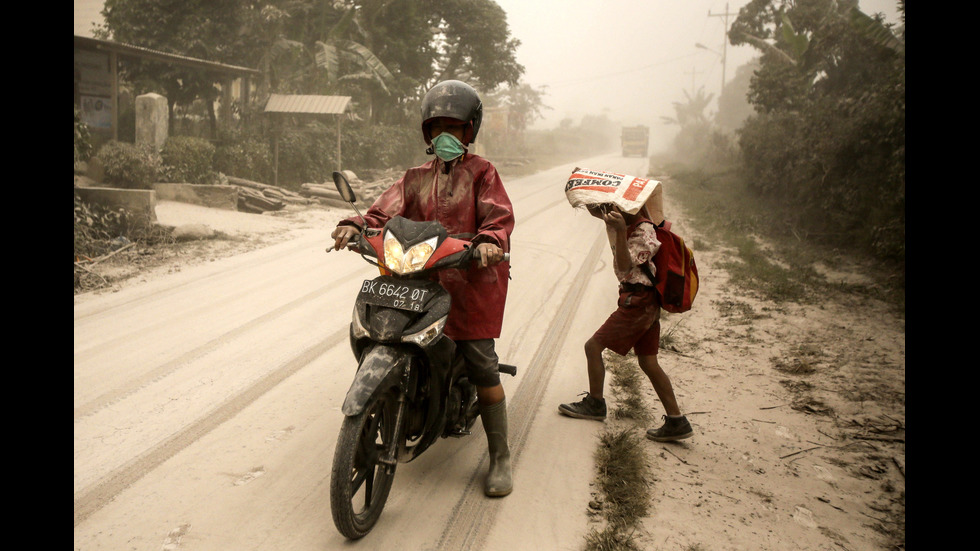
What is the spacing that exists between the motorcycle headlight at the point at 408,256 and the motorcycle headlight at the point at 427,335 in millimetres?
250

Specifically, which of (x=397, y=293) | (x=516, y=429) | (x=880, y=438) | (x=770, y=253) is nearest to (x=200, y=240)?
(x=516, y=429)

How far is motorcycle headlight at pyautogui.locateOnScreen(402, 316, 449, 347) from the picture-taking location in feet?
8.82

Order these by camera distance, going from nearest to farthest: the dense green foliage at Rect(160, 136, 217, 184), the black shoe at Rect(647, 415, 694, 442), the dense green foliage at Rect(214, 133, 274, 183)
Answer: the black shoe at Rect(647, 415, 694, 442) → the dense green foliage at Rect(160, 136, 217, 184) → the dense green foliage at Rect(214, 133, 274, 183)

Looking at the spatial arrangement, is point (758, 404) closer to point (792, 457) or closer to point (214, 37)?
point (792, 457)

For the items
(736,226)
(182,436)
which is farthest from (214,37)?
(182,436)

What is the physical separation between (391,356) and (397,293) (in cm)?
27

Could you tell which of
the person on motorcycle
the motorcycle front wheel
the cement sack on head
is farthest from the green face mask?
the motorcycle front wheel

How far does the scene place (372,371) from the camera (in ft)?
8.68

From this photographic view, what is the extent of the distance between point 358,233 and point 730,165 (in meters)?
21.2

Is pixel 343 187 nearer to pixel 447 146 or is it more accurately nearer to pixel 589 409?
pixel 447 146

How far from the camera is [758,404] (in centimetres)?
448

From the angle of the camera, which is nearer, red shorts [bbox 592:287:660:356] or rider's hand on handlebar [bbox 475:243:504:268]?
rider's hand on handlebar [bbox 475:243:504:268]

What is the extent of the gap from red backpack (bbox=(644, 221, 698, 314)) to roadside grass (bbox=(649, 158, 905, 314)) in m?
4.03

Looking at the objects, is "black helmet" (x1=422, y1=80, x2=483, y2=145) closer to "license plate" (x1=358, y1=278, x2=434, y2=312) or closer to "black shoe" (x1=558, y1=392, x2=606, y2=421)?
"license plate" (x1=358, y1=278, x2=434, y2=312)
